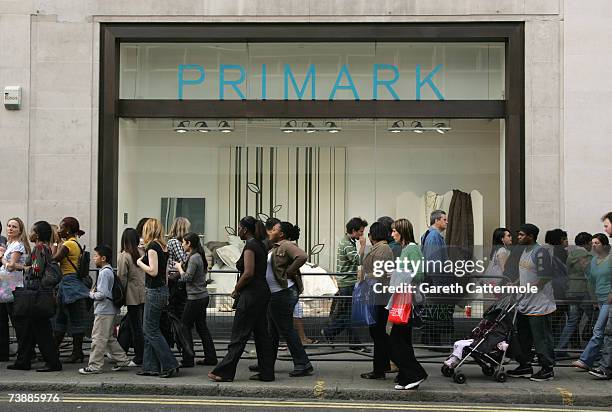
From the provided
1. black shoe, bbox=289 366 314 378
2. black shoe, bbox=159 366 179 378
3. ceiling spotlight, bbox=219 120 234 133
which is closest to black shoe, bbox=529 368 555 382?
black shoe, bbox=289 366 314 378

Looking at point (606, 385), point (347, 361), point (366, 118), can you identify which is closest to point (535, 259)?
point (606, 385)

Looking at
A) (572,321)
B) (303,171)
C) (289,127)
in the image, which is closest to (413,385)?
(572,321)

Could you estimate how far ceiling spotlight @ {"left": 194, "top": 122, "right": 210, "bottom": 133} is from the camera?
49.0 feet

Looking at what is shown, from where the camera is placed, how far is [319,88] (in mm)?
14711

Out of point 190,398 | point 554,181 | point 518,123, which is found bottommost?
point 190,398

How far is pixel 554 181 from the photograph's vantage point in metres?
14.0

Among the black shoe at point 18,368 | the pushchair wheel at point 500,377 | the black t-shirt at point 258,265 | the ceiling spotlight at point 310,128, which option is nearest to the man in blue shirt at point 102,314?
the black shoe at point 18,368

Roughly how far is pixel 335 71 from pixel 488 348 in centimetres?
623

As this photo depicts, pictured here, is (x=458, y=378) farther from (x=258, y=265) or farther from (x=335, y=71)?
(x=335, y=71)

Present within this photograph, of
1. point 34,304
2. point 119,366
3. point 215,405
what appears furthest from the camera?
point 119,366

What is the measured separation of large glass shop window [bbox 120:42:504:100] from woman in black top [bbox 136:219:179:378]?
513 cm

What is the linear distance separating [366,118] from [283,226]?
475 cm

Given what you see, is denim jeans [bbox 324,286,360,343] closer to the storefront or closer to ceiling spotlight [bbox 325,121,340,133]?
the storefront

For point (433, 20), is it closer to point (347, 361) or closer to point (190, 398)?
point (347, 361)
